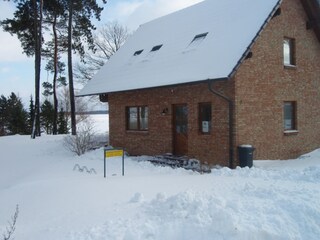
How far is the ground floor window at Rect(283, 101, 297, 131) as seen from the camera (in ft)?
44.2

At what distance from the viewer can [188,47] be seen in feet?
47.0

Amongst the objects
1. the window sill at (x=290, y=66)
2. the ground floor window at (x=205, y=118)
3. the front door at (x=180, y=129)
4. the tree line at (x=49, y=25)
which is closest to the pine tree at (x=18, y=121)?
the tree line at (x=49, y=25)

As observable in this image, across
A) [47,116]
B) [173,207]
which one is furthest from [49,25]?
[173,207]

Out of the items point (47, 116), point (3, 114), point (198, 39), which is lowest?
point (47, 116)

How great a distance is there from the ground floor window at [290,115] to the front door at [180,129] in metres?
3.82

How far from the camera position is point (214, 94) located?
1216cm

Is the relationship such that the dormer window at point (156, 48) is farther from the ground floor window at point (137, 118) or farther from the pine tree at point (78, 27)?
the pine tree at point (78, 27)

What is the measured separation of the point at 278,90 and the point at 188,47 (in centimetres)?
395

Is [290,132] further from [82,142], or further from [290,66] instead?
[82,142]

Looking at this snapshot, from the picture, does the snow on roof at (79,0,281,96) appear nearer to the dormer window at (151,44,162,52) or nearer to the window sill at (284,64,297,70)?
the dormer window at (151,44,162,52)

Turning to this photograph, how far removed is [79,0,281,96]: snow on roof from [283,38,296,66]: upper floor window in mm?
1963

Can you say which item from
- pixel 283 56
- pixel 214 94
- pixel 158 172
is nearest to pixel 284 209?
pixel 158 172

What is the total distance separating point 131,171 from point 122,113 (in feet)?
18.4

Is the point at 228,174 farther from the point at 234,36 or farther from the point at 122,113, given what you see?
the point at 122,113
